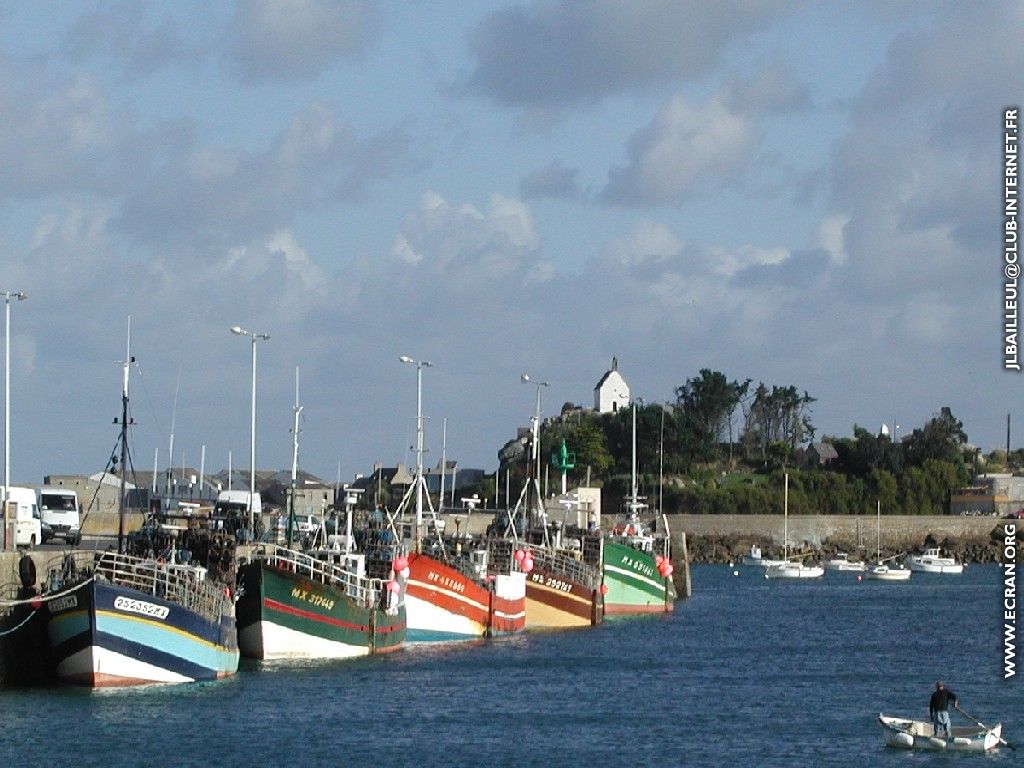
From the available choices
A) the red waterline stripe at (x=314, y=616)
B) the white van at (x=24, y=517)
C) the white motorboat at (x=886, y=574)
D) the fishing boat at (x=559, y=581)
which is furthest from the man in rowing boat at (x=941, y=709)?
the white motorboat at (x=886, y=574)

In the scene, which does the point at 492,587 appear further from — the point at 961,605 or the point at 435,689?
the point at 961,605

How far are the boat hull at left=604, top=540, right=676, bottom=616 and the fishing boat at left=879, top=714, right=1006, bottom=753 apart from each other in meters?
44.9

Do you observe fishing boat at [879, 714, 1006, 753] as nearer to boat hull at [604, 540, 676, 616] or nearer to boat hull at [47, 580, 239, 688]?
boat hull at [47, 580, 239, 688]

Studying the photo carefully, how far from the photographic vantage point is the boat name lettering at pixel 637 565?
3765 inches

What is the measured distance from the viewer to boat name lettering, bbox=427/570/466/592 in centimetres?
7044

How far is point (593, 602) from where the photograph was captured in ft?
284

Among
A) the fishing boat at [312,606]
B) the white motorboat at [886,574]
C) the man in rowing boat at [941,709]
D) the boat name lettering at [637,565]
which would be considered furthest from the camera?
the white motorboat at [886,574]

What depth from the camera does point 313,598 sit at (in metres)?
59.7

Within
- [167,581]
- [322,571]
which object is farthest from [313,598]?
[167,581]

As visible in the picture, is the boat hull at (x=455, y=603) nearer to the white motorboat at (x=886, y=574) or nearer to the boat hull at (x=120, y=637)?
the boat hull at (x=120, y=637)

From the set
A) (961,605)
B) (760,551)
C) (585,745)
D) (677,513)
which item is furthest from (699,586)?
(585,745)

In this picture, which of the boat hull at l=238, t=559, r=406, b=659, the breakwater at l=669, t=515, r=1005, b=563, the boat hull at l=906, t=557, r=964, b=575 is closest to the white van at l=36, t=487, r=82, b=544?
the boat hull at l=238, t=559, r=406, b=659

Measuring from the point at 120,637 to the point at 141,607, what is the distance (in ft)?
2.95

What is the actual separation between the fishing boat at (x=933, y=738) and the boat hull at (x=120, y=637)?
17.1 m
